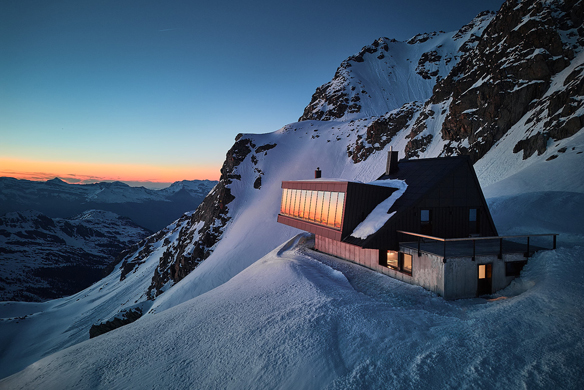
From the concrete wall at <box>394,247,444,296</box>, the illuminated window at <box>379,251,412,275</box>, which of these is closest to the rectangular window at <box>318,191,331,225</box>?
the illuminated window at <box>379,251,412,275</box>

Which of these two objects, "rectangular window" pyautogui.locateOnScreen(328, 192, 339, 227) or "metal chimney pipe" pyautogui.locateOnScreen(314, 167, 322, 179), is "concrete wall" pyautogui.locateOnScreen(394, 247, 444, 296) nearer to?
"rectangular window" pyautogui.locateOnScreen(328, 192, 339, 227)

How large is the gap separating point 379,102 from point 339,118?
19330 mm

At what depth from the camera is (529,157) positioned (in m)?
31.3

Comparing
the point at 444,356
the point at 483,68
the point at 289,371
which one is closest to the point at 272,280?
the point at 289,371

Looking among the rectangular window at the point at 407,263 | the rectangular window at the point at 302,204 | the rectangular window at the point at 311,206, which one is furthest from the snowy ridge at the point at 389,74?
the rectangular window at the point at 407,263

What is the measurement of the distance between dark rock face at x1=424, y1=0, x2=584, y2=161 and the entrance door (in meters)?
29.1

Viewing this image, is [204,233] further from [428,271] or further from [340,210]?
[428,271]

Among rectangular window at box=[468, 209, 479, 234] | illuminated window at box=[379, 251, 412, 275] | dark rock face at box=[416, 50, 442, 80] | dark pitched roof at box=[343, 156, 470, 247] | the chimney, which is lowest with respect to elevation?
illuminated window at box=[379, 251, 412, 275]

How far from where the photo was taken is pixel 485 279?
12.5 metres

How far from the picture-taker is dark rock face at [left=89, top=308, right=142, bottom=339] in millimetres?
27455

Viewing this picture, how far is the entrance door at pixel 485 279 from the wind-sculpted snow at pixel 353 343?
27.2 inches

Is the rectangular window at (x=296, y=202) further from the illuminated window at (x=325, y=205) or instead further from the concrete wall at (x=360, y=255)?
the illuminated window at (x=325, y=205)

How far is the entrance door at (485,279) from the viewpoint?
12.4 metres

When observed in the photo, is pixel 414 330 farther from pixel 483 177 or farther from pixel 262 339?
pixel 483 177
